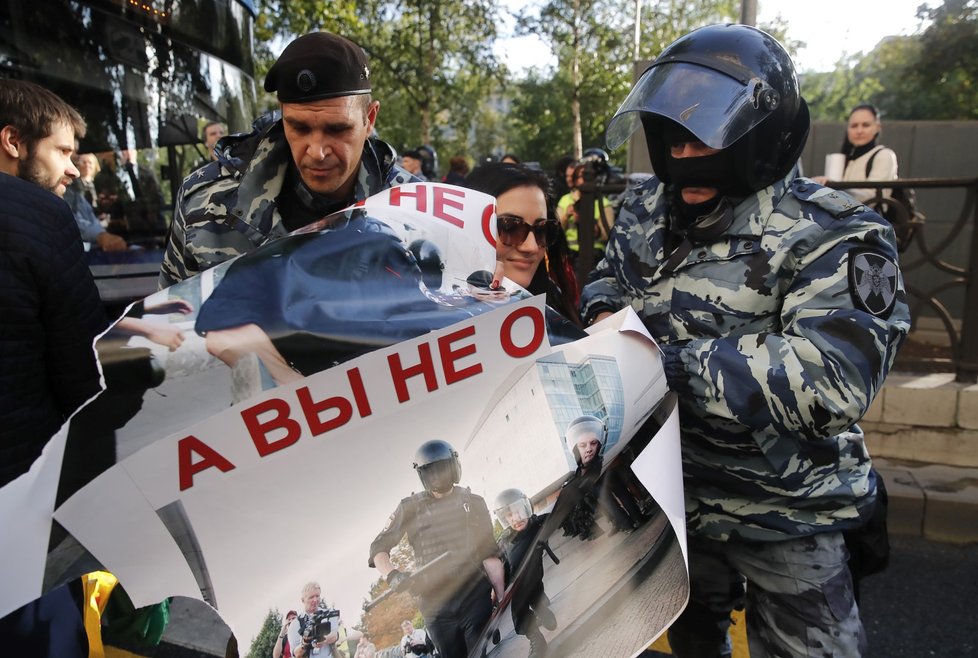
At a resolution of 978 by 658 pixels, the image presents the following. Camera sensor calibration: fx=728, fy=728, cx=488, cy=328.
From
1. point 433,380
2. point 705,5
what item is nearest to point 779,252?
point 433,380

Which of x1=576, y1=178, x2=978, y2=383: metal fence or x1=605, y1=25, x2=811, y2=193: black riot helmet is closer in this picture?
x1=605, y1=25, x2=811, y2=193: black riot helmet

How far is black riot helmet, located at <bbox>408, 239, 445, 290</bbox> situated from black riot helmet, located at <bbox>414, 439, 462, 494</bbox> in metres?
0.27

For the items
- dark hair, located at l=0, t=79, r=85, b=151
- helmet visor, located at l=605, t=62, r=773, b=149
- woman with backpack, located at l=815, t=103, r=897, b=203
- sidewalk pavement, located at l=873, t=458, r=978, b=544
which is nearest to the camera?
helmet visor, located at l=605, t=62, r=773, b=149

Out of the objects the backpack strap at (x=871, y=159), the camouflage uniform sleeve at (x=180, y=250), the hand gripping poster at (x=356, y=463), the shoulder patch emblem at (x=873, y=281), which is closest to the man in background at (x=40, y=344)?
the camouflage uniform sleeve at (x=180, y=250)

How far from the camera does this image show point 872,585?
3176 mm

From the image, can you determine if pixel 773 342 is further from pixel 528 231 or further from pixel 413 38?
pixel 413 38

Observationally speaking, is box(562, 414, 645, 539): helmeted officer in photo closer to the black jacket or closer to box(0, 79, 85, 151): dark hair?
the black jacket

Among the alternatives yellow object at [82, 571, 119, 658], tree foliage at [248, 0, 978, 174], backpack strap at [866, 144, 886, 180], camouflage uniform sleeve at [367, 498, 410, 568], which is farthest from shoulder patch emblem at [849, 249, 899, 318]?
tree foliage at [248, 0, 978, 174]

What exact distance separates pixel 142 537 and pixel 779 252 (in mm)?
1317

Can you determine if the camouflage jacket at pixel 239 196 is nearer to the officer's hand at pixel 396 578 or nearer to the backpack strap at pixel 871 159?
the officer's hand at pixel 396 578

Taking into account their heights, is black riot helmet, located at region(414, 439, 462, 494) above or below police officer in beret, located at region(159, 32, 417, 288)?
below

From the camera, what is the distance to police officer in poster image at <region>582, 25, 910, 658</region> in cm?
142

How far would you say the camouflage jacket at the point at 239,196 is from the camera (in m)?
1.93

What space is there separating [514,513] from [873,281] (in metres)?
→ 0.87
